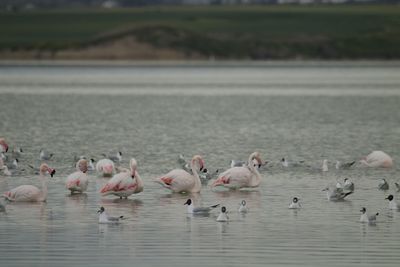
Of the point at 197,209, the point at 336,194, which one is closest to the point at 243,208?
the point at 197,209

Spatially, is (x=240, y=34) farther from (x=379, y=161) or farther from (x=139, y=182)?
(x=139, y=182)

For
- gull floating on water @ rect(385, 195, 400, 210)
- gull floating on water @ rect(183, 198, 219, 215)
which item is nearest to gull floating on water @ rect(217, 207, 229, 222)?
gull floating on water @ rect(183, 198, 219, 215)

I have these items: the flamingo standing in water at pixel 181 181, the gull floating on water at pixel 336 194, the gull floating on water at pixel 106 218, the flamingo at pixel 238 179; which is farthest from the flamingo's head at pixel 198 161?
the gull floating on water at pixel 106 218

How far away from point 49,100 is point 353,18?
83.3 meters

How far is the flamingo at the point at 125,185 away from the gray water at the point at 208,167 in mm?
159

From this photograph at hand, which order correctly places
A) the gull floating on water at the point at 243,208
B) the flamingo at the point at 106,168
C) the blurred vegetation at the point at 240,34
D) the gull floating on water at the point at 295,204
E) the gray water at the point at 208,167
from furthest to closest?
1. the blurred vegetation at the point at 240,34
2. the flamingo at the point at 106,168
3. the gull floating on water at the point at 295,204
4. the gull floating on water at the point at 243,208
5. the gray water at the point at 208,167

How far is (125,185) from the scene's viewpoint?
72.4 feet

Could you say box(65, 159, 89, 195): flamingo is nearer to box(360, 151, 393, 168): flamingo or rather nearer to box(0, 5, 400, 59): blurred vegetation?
box(360, 151, 393, 168): flamingo

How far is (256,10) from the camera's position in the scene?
158 m

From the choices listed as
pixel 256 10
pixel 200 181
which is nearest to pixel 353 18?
pixel 256 10

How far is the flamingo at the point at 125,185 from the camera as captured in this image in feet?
72.4

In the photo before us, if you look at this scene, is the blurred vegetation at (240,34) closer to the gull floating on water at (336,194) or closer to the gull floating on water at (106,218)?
the gull floating on water at (336,194)

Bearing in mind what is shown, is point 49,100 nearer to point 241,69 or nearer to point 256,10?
point 241,69

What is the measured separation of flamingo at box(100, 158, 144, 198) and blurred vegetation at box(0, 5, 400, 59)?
328ft
